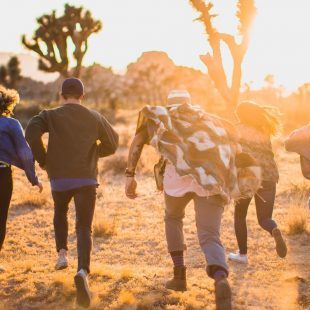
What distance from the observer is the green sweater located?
438 centimetres

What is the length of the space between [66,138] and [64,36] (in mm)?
24591

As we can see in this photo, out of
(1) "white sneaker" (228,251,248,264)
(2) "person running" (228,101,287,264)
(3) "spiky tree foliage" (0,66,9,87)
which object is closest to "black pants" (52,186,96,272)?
(2) "person running" (228,101,287,264)

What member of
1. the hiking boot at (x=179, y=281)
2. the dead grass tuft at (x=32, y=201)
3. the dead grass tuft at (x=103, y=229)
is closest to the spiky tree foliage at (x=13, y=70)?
the dead grass tuft at (x=32, y=201)

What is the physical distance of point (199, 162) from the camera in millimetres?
3945

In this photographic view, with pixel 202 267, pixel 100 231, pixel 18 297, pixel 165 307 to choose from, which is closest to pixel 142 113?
pixel 165 307

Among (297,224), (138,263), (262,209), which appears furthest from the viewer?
(297,224)

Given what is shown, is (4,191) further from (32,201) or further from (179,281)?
(32,201)

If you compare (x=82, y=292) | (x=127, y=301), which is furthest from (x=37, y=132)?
(x=127, y=301)

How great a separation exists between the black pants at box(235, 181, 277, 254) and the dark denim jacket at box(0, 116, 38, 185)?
2156 mm

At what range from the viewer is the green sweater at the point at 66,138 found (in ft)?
14.4

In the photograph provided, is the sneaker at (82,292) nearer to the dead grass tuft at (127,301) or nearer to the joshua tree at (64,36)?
the dead grass tuft at (127,301)

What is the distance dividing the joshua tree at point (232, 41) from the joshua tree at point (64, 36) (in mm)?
15652

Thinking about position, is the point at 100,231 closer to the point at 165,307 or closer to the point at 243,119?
the point at 243,119

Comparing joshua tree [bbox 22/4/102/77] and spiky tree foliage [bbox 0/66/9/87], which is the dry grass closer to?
joshua tree [bbox 22/4/102/77]
